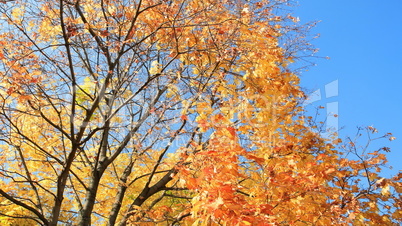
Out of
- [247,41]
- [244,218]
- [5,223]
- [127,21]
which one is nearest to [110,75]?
[127,21]

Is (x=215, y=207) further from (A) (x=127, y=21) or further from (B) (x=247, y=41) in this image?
(A) (x=127, y=21)

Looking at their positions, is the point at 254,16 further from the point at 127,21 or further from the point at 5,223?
the point at 5,223

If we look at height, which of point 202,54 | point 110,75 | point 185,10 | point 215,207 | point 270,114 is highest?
point 185,10

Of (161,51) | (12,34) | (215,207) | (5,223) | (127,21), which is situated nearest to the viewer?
(215,207)

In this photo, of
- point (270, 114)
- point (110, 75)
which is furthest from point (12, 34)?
point (270, 114)

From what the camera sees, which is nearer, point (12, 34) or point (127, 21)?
point (127, 21)

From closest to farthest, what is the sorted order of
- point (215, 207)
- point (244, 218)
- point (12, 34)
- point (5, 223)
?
point (215, 207)
point (244, 218)
point (12, 34)
point (5, 223)

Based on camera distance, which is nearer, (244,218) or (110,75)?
(244,218)

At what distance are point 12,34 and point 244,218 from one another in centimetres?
450

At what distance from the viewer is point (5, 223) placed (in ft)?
28.6

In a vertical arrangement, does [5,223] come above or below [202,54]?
below

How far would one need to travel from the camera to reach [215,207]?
7.82 feet

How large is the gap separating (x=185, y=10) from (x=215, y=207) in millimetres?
3257

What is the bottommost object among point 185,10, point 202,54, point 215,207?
point 215,207
